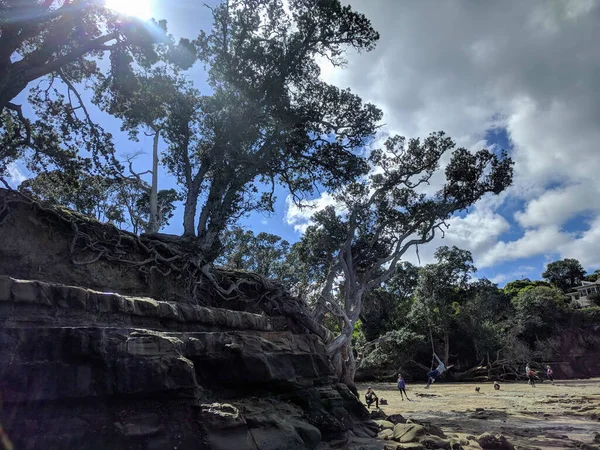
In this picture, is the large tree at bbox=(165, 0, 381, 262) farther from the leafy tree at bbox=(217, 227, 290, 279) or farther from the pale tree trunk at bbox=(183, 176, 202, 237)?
the leafy tree at bbox=(217, 227, 290, 279)

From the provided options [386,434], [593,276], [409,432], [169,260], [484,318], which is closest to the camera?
[409,432]

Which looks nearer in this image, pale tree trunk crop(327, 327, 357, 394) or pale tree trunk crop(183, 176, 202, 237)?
pale tree trunk crop(183, 176, 202, 237)

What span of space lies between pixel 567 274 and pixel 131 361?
79718 mm

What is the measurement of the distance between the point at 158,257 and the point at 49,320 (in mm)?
4568

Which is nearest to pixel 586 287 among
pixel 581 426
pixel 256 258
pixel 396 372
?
pixel 396 372

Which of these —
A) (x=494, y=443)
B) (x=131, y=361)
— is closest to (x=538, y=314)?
(x=494, y=443)

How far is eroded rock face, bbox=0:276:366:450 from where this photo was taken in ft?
14.7

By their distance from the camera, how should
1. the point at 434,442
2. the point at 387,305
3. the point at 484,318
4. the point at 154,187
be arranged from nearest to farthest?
the point at 434,442 → the point at 154,187 → the point at 484,318 → the point at 387,305

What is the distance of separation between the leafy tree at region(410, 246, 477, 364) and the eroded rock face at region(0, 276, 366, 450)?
93.3 feet

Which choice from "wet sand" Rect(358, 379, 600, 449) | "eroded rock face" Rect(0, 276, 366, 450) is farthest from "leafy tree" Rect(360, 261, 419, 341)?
"eroded rock face" Rect(0, 276, 366, 450)

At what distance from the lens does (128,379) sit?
16.5 feet

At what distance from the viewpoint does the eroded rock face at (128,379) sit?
14.7ft

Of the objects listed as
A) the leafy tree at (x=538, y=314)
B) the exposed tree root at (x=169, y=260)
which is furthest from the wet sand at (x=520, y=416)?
the leafy tree at (x=538, y=314)

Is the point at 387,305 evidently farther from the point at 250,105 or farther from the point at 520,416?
the point at 250,105
